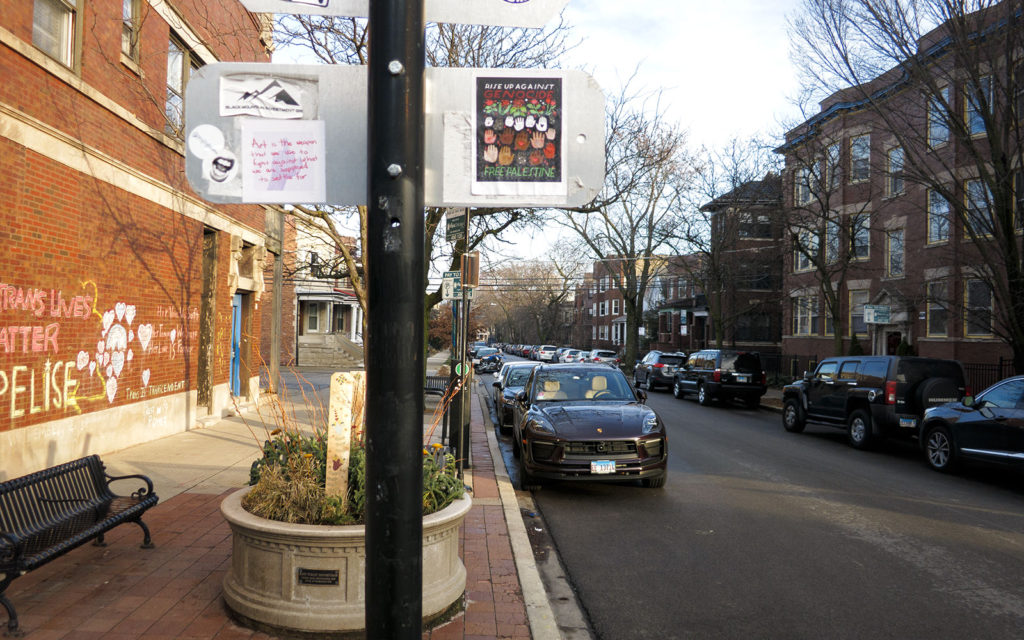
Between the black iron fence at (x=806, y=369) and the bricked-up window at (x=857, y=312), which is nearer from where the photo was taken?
the black iron fence at (x=806, y=369)

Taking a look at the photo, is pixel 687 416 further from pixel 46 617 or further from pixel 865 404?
pixel 46 617

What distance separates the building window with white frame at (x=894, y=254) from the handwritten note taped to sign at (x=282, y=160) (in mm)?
25809

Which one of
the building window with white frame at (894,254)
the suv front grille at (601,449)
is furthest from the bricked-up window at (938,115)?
the suv front grille at (601,449)

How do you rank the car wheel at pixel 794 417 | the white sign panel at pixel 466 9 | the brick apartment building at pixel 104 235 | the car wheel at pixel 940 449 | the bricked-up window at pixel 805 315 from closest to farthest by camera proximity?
1. the white sign panel at pixel 466 9
2. the brick apartment building at pixel 104 235
3. the car wheel at pixel 940 449
4. the car wheel at pixel 794 417
5. the bricked-up window at pixel 805 315

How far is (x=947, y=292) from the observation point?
2195 centimetres

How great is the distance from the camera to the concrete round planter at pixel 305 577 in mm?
4148

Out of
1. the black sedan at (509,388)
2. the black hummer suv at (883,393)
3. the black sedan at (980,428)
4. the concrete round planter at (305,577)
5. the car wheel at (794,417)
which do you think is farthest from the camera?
the car wheel at (794,417)

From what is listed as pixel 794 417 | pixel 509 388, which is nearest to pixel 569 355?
pixel 509 388

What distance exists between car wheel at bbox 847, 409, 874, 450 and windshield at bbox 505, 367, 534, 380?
7283 mm

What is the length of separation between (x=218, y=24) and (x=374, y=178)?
13722mm

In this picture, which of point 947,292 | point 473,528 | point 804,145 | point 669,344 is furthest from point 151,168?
point 669,344

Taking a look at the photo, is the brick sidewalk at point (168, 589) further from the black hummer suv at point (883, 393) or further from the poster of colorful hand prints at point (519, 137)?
the black hummer suv at point (883, 393)

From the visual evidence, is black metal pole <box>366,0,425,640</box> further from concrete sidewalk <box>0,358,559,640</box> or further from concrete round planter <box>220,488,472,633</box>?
concrete sidewalk <box>0,358,559,640</box>

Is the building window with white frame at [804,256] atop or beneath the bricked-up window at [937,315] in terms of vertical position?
atop
